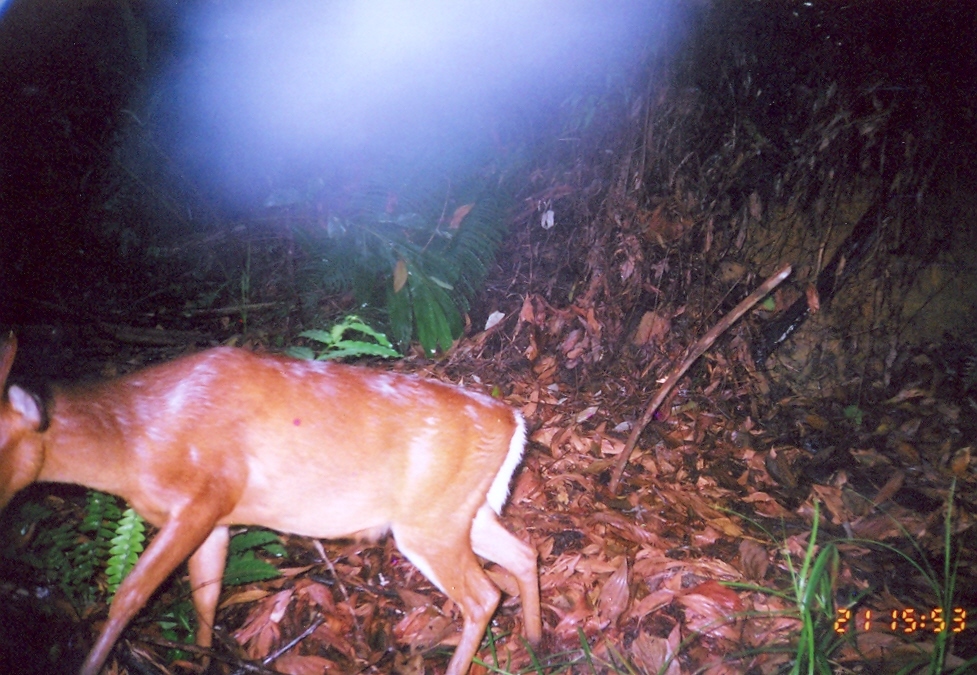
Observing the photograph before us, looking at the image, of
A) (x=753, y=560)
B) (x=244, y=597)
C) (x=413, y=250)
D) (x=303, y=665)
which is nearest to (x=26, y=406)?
(x=244, y=597)

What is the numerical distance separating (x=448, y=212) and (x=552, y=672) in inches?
155

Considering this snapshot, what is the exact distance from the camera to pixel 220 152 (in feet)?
17.8

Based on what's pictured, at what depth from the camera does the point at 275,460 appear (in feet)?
8.69

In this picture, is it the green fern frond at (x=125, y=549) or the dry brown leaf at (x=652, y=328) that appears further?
the dry brown leaf at (x=652, y=328)

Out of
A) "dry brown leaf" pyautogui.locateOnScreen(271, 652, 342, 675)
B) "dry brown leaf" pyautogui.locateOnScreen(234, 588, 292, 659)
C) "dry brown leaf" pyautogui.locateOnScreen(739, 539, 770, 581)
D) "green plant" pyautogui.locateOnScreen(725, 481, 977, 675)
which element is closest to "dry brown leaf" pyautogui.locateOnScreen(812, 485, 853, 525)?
"dry brown leaf" pyautogui.locateOnScreen(739, 539, 770, 581)

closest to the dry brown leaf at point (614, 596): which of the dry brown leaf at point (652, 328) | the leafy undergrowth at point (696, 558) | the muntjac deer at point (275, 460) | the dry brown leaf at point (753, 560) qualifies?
the leafy undergrowth at point (696, 558)

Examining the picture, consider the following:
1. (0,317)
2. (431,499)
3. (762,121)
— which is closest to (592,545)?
(431,499)

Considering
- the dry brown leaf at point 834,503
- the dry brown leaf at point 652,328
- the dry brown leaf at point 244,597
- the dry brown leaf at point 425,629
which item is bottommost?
the dry brown leaf at point 425,629

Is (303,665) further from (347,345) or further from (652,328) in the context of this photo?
(652,328)

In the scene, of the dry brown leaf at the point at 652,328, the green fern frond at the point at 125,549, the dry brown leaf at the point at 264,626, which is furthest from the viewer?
the dry brown leaf at the point at 652,328

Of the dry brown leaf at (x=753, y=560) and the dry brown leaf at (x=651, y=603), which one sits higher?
the dry brown leaf at (x=753, y=560)

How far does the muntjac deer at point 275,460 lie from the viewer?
2.45 metres

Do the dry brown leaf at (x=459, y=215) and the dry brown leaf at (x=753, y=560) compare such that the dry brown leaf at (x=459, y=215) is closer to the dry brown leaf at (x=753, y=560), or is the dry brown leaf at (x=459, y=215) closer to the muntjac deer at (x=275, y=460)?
the muntjac deer at (x=275, y=460)

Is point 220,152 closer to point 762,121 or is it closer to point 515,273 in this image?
point 515,273
